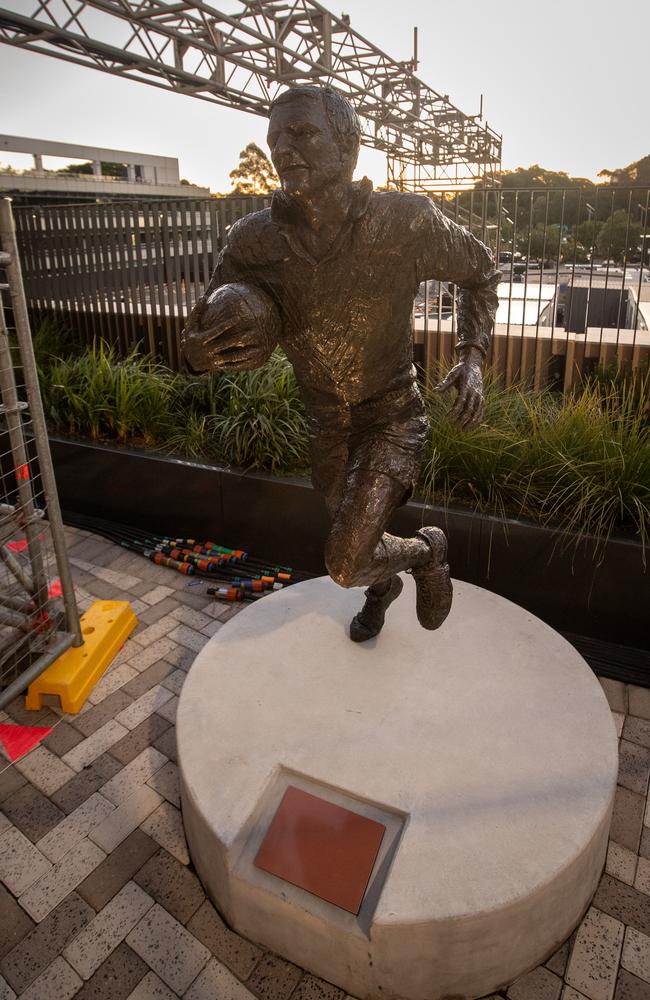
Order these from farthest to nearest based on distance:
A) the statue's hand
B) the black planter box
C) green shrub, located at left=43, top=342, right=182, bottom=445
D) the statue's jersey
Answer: green shrub, located at left=43, top=342, right=182, bottom=445
the black planter box
the statue's hand
the statue's jersey

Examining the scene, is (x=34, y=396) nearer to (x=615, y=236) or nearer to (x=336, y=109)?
(x=336, y=109)

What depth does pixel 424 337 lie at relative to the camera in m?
5.57

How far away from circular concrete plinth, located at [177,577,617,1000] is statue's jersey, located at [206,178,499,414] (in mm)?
1176

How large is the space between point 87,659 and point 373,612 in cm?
141

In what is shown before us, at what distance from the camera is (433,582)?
250cm

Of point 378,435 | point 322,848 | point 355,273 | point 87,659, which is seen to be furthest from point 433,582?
point 87,659

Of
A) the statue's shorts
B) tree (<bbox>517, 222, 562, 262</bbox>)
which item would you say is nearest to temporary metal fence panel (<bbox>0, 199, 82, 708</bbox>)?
the statue's shorts

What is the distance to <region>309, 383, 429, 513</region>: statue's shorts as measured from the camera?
2.21 meters

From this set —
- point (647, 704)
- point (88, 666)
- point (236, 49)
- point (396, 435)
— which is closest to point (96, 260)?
point (236, 49)

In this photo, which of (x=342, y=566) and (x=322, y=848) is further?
(x=342, y=566)

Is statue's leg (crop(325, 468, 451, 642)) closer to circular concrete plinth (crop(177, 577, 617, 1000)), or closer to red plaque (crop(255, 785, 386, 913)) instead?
circular concrete plinth (crop(177, 577, 617, 1000))

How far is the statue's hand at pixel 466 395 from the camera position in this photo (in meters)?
2.03

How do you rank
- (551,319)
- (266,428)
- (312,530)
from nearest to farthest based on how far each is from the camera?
(312,530) < (266,428) < (551,319)

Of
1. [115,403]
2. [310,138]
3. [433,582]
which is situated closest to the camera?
[310,138]
